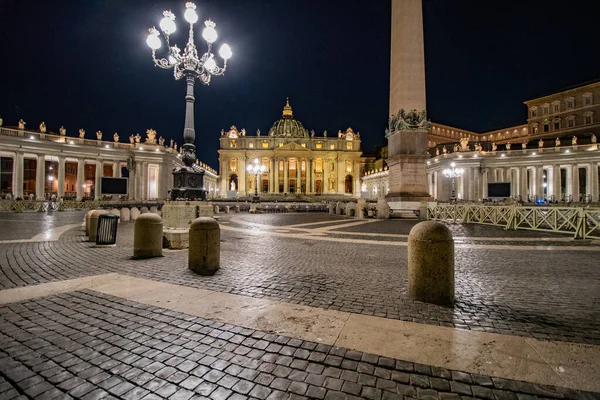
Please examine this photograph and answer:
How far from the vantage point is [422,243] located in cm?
458

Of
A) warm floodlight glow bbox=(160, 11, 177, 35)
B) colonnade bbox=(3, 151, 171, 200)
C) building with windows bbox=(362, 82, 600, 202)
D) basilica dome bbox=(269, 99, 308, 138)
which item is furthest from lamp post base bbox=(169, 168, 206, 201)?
basilica dome bbox=(269, 99, 308, 138)

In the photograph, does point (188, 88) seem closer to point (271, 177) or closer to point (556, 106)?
point (556, 106)

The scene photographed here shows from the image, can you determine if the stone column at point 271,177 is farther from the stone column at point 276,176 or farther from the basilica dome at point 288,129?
the basilica dome at point 288,129

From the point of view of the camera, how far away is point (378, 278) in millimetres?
5906

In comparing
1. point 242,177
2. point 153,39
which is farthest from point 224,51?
point 242,177

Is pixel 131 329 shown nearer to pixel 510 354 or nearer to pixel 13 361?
pixel 13 361

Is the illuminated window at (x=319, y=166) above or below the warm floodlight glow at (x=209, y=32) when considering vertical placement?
above

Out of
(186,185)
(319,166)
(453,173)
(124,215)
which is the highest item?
(319,166)

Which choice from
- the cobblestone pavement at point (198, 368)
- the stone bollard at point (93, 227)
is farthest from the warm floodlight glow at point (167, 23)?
the cobblestone pavement at point (198, 368)

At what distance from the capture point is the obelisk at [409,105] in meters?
20.3

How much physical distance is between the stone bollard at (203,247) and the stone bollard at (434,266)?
4105mm

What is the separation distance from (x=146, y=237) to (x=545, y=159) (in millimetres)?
64131

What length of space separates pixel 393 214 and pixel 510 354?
19967mm

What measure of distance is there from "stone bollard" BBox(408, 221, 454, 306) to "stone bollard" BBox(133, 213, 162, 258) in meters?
6.43
